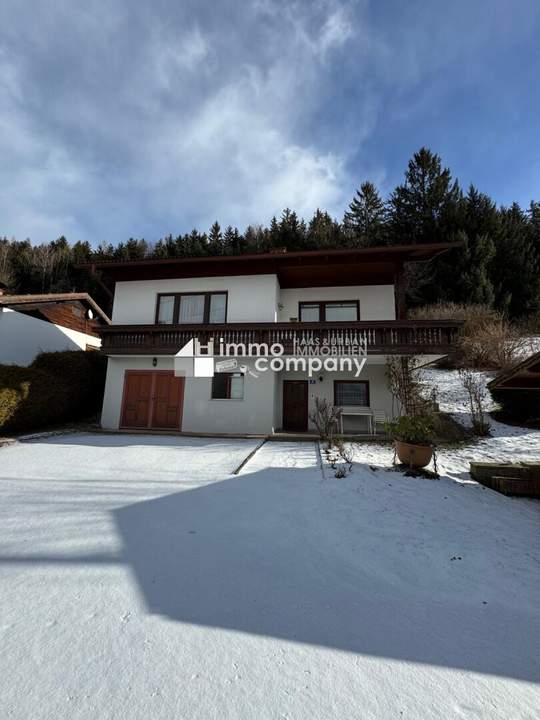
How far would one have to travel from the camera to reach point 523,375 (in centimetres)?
590

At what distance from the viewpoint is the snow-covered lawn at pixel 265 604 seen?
5.50ft

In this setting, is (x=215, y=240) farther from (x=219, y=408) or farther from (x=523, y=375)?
(x=523, y=375)

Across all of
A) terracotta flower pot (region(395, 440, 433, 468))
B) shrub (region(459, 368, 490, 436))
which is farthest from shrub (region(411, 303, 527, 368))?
terracotta flower pot (region(395, 440, 433, 468))

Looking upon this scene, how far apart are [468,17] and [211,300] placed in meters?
9.81

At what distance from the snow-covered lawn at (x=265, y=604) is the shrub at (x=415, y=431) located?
149cm

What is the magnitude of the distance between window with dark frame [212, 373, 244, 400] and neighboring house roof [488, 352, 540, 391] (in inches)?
290

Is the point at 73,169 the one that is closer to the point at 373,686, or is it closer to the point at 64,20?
the point at 64,20

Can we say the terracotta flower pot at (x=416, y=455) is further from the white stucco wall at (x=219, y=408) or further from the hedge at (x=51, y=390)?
the hedge at (x=51, y=390)

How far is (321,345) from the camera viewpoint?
1077cm

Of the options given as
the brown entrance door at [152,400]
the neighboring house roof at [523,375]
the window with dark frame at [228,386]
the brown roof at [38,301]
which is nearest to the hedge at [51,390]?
the brown entrance door at [152,400]

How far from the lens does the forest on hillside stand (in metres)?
23.1

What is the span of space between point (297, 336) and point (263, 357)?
137 cm

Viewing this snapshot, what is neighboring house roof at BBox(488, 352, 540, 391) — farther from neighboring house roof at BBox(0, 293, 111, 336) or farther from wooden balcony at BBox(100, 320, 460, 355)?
neighboring house roof at BBox(0, 293, 111, 336)

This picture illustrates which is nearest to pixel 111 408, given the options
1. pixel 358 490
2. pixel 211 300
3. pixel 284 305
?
pixel 211 300
